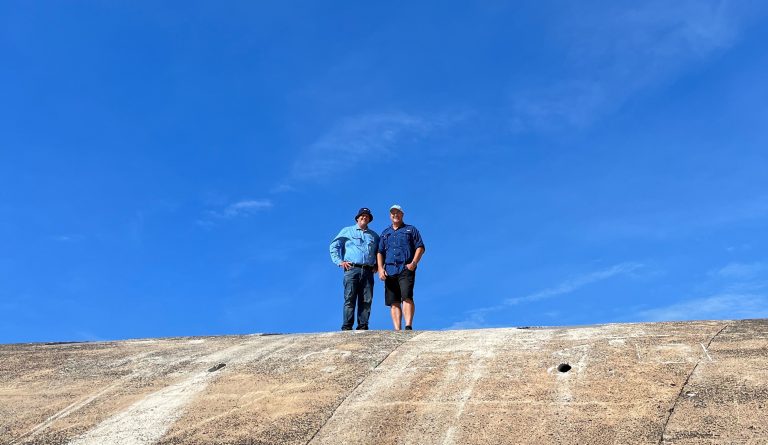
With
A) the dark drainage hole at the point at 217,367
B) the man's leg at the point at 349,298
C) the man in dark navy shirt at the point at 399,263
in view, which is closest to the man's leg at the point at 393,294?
the man in dark navy shirt at the point at 399,263

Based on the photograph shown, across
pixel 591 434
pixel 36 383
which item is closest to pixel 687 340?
pixel 591 434

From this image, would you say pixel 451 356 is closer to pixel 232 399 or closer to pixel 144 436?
pixel 232 399

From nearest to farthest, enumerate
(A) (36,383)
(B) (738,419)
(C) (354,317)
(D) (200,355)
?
(B) (738,419) → (A) (36,383) → (D) (200,355) → (C) (354,317)

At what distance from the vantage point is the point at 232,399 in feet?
20.2

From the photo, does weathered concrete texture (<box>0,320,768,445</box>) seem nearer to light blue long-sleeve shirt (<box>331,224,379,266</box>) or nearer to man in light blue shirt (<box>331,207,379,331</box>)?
man in light blue shirt (<box>331,207,379,331</box>)

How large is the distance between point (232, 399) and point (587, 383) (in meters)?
2.80

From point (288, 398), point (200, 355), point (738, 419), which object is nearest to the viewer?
point (738, 419)

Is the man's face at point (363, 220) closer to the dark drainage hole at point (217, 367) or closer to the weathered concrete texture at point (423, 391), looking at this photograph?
the weathered concrete texture at point (423, 391)

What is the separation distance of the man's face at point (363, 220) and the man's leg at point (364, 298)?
650mm

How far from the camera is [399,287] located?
948cm

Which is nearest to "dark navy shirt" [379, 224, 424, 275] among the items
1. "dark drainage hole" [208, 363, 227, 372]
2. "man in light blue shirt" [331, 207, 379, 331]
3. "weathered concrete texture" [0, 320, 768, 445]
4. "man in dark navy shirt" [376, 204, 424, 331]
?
"man in dark navy shirt" [376, 204, 424, 331]

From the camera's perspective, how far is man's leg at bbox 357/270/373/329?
9625 mm

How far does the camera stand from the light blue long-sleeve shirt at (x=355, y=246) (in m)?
9.71

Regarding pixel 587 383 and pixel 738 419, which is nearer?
pixel 738 419
